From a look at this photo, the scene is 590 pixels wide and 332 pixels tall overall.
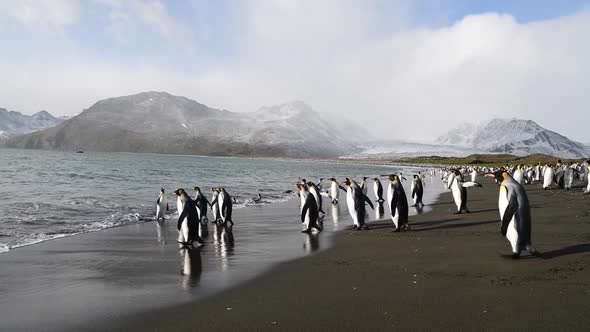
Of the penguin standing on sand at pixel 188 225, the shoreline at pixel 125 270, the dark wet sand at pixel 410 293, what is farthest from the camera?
the penguin standing on sand at pixel 188 225

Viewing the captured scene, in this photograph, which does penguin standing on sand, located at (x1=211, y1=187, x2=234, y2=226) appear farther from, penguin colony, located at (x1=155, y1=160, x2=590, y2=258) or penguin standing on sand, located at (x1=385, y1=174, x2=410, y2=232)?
penguin standing on sand, located at (x1=385, y1=174, x2=410, y2=232)

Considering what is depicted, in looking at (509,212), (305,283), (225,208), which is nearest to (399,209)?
(509,212)

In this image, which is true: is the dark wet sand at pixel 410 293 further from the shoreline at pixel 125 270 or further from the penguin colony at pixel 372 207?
the penguin colony at pixel 372 207

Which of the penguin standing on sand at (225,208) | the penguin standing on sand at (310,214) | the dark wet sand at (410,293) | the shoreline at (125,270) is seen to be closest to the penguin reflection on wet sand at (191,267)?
the shoreline at (125,270)

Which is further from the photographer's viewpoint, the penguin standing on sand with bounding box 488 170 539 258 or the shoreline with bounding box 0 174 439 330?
the penguin standing on sand with bounding box 488 170 539 258

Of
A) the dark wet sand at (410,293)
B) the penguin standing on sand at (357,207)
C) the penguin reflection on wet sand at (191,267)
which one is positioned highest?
the penguin standing on sand at (357,207)

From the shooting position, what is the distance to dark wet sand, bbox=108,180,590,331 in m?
5.02

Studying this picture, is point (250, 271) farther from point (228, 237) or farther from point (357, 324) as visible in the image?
point (228, 237)

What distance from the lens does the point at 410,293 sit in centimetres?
603

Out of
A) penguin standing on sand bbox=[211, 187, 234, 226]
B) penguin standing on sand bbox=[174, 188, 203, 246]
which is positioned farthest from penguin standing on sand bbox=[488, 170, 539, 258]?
penguin standing on sand bbox=[211, 187, 234, 226]

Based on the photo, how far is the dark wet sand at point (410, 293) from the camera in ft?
16.5

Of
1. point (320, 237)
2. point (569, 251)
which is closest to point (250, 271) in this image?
point (320, 237)

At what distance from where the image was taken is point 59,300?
6.14 meters

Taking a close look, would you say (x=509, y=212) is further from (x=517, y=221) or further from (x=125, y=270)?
(x=125, y=270)
